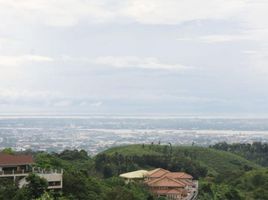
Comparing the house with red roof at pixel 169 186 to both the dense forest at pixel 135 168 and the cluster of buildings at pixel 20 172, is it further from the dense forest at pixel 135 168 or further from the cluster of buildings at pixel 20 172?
the cluster of buildings at pixel 20 172

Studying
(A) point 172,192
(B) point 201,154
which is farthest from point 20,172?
(B) point 201,154

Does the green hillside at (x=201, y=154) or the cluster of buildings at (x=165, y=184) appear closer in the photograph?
the cluster of buildings at (x=165, y=184)

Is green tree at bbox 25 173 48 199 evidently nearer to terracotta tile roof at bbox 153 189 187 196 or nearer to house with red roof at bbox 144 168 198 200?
house with red roof at bbox 144 168 198 200

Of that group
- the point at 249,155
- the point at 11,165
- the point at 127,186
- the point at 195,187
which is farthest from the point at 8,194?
the point at 249,155

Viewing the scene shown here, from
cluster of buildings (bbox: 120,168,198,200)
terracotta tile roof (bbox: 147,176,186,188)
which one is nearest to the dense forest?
cluster of buildings (bbox: 120,168,198,200)

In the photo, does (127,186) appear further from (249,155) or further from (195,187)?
(249,155)

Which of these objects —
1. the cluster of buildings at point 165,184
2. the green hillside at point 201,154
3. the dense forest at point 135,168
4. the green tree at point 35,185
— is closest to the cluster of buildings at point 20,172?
the dense forest at point 135,168
